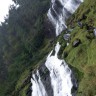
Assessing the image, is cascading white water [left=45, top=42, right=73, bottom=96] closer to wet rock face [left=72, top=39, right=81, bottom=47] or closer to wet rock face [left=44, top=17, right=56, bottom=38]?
wet rock face [left=72, top=39, right=81, bottom=47]

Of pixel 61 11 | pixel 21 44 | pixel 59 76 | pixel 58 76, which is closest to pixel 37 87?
pixel 58 76

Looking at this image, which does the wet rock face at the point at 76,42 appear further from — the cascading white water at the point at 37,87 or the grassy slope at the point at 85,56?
the cascading white water at the point at 37,87

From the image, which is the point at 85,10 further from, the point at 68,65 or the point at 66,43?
the point at 68,65

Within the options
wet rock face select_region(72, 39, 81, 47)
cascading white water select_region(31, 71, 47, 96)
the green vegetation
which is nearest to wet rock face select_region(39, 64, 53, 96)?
cascading white water select_region(31, 71, 47, 96)

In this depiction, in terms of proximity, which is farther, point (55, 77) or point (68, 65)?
point (55, 77)

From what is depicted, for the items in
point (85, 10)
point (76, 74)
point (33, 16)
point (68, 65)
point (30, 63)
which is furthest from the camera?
point (33, 16)

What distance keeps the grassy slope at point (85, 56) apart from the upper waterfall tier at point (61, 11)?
18.8 meters

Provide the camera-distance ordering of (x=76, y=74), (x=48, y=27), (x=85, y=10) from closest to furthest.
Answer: (x=76, y=74) → (x=85, y=10) → (x=48, y=27)

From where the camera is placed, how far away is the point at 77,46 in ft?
158

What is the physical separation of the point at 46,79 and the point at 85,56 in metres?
14.6

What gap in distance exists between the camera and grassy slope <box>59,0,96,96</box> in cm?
3727

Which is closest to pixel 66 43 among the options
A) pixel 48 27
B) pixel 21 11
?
pixel 48 27

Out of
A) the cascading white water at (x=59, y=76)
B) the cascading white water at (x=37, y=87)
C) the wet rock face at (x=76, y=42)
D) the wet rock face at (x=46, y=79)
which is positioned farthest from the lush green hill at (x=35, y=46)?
the wet rock face at (x=46, y=79)

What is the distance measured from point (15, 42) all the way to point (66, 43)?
60781mm
